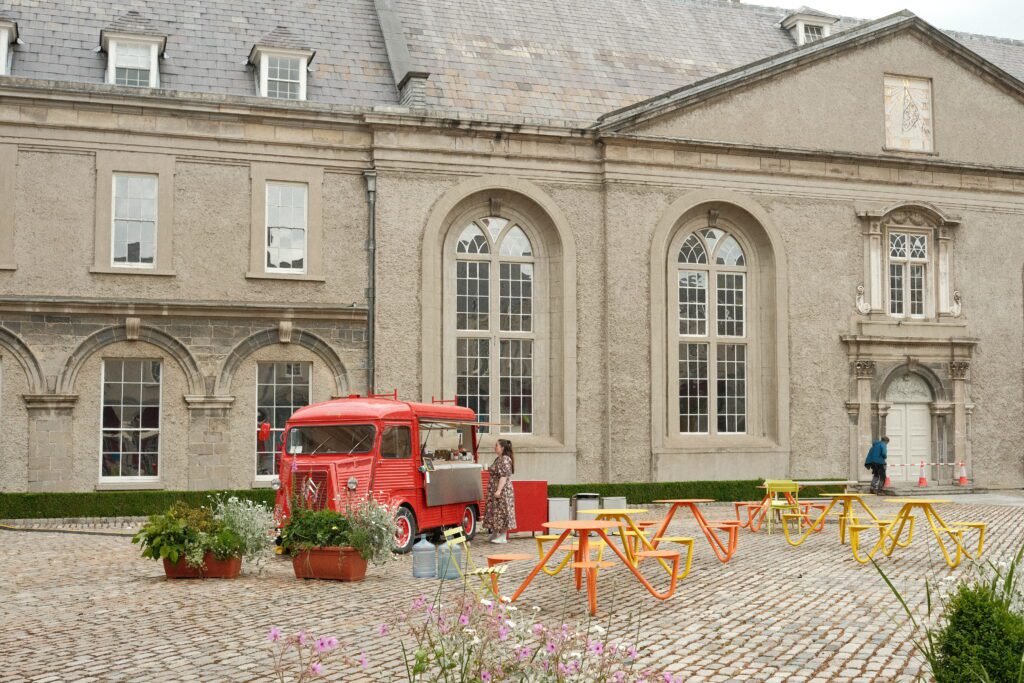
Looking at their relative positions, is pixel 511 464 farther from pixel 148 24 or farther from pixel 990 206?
pixel 990 206

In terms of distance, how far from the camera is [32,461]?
72.9ft

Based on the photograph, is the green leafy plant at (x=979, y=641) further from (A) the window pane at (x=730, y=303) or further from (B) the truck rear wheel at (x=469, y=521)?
(A) the window pane at (x=730, y=303)

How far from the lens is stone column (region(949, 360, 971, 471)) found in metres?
28.6

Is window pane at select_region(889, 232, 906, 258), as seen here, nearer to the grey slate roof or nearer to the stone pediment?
the stone pediment

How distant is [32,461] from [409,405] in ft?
30.6

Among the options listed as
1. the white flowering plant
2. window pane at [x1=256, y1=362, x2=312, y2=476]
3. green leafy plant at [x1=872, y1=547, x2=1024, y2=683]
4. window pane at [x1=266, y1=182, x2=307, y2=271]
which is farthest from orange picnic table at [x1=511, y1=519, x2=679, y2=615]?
window pane at [x1=266, y1=182, x2=307, y2=271]

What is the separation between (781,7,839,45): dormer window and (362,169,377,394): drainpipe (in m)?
14.6

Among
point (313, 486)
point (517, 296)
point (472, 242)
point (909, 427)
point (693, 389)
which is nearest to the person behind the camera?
point (313, 486)

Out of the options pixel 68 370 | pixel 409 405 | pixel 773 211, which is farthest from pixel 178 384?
pixel 773 211

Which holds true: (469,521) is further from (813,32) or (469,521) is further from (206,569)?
(813,32)

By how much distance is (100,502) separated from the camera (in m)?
21.7

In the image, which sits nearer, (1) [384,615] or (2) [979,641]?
(2) [979,641]

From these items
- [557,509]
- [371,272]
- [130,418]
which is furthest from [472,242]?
[557,509]

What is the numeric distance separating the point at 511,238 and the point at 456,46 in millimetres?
5292
